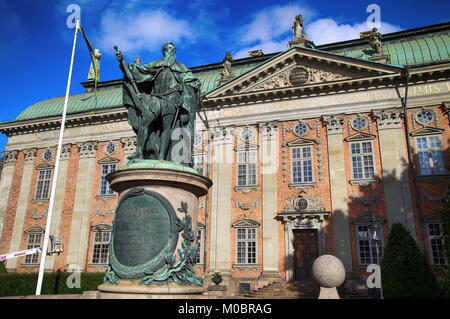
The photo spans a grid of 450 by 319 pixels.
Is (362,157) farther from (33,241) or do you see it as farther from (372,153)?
(33,241)

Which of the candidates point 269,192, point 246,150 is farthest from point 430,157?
point 246,150

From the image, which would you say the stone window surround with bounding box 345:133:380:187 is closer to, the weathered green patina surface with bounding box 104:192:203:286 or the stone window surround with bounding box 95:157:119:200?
the stone window surround with bounding box 95:157:119:200

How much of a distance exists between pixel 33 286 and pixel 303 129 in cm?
1914

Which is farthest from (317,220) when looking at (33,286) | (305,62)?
(33,286)

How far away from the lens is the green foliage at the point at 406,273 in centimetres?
1634

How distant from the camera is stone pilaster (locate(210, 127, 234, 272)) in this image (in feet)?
83.1

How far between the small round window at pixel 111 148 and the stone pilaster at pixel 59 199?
3619mm

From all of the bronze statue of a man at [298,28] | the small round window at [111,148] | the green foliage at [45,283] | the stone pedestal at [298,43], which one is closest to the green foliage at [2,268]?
the green foliage at [45,283]

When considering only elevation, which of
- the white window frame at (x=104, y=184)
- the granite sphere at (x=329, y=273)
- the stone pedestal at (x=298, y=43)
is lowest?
the granite sphere at (x=329, y=273)

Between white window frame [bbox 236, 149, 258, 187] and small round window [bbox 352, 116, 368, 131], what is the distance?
6.68 meters

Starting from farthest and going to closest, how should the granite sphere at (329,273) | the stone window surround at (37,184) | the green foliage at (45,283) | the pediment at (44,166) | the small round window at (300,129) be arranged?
the pediment at (44,166), the stone window surround at (37,184), the small round window at (300,129), the green foliage at (45,283), the granite sphere at (329,273)

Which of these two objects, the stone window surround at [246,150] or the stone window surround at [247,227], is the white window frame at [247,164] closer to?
the stone window surround at [246,150]

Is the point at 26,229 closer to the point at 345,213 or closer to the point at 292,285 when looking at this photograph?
the point at 292,285

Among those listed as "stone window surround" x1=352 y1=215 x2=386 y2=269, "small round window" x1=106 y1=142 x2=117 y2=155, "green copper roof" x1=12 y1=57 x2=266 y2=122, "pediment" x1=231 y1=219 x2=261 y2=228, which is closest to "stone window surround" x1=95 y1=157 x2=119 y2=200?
"small round window" x1=106 y1=142 x2=117 y2=155
